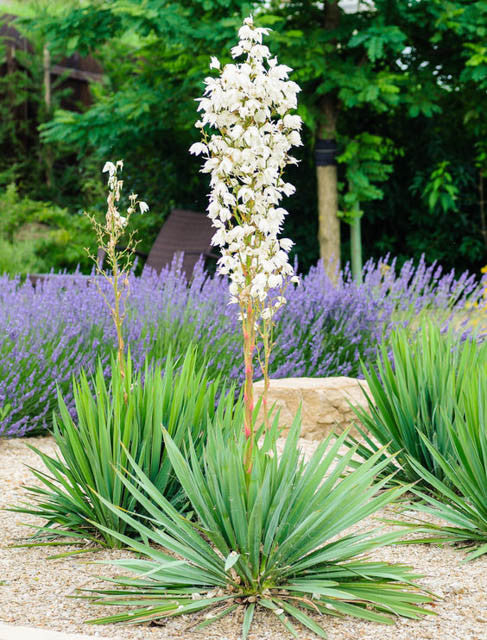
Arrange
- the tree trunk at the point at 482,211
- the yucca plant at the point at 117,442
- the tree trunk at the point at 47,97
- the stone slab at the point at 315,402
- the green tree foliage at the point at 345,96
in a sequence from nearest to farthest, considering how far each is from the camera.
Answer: the yucca plant at the point at 117,442 → the stone slab at the point at 315,402 → the green tree foliage at the point at 345,96 → the tree trunk at the point at 482,211 → the tree trunk at the point at 47,97

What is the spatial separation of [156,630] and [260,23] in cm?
680

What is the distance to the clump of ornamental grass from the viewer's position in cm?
222

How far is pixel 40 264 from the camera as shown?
33.4 feet

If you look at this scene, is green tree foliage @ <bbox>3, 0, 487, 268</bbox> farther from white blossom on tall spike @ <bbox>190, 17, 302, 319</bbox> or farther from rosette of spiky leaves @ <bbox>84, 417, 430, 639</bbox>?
rosette of spiky leaves @ <bbox>84, 417, 430, 639</bbox>

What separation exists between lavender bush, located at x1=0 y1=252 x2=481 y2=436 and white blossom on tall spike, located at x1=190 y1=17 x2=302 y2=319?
1.88 meters

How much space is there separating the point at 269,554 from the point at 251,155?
44.8 inches

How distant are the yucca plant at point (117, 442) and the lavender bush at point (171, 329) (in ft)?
3.45

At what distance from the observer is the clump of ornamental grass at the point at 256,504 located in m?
2.22

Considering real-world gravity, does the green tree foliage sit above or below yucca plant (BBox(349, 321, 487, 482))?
above

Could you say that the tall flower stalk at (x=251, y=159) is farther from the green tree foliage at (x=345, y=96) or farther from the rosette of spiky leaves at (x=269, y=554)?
the green tree foliage at (x=345, y=96)

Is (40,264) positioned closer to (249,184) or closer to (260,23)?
(260,23)

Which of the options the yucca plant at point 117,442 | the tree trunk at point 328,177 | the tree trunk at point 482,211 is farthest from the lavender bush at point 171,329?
the tree trunk at point 482,211

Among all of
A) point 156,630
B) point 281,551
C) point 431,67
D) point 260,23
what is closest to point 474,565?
point 281,551

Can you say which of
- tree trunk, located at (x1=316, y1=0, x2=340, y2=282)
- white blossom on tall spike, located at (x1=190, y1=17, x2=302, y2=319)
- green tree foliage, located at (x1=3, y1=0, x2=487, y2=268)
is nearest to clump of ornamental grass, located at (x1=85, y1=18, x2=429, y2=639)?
white blossom on tall spike, located at (x1=190, y1=17, x2=302, y2=319)
